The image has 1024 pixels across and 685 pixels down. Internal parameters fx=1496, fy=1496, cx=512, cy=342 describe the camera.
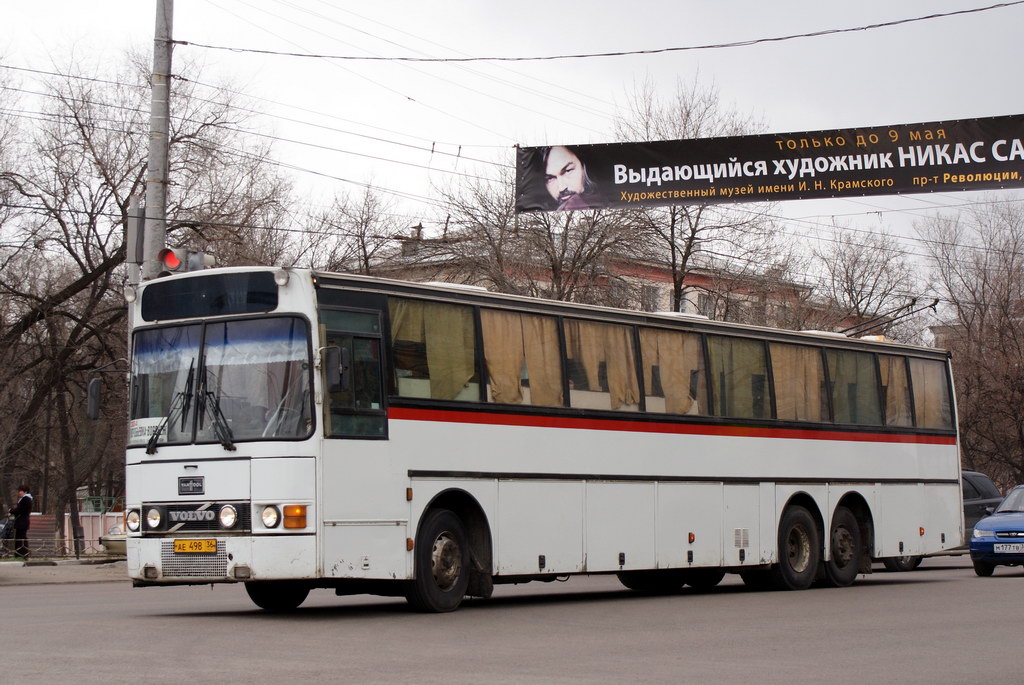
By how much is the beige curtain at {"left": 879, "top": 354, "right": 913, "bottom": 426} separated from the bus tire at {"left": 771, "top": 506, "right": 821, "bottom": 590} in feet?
8.24

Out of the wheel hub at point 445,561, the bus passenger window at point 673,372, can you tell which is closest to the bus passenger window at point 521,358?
the wheel hub at point 445,561

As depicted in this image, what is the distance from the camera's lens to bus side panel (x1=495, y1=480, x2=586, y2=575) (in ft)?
52.2

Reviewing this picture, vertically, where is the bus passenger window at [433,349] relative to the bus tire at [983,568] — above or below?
above

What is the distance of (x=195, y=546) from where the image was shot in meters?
13.9

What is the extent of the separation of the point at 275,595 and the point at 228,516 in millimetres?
2168

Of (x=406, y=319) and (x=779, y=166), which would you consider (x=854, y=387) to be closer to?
(x=779, y=166)

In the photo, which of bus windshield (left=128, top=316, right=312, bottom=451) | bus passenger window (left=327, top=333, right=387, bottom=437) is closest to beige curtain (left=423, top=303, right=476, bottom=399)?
bus passenger window (left=327, top=333, right=387, bottom=437)

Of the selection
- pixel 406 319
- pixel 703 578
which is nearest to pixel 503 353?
pixel 406 319

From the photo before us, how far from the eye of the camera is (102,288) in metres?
41.1

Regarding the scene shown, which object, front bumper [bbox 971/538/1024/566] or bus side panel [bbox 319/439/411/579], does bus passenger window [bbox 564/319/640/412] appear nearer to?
bus side panel [bbox 319/439/411/579]

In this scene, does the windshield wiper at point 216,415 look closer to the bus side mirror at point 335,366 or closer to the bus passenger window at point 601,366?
the bus side mirror at point 335,366

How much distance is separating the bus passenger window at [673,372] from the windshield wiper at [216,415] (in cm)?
597

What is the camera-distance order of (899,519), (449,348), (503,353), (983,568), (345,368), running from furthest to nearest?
(983,568), (899,519), (503,353), (449,348), (345,368)

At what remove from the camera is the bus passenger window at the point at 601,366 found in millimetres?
17156
